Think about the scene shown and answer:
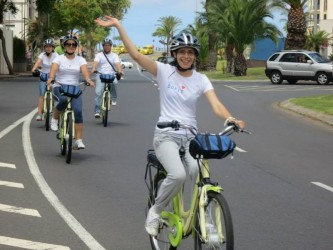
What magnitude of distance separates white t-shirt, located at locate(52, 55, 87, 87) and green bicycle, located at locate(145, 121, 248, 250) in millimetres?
6791

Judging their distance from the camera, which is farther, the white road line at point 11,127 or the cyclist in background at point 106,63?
the cyclist in background at point 106,63

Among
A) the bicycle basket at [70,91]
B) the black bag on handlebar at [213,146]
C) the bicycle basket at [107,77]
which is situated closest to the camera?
the black bag on handlebar at [213,146]

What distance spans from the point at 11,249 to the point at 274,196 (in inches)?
Answer: 155

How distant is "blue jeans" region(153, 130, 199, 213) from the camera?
5.86 meters

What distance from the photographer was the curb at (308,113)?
20328 millimetres

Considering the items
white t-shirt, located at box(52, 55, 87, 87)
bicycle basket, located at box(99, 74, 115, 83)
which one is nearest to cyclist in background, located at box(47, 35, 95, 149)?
white t-shirt, located at box(52, 55, 87, 87)

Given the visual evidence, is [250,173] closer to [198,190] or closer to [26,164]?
[26,164]

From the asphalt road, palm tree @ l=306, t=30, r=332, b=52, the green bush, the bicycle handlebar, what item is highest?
palm tree @ l=306, t=30, r=332, b=52

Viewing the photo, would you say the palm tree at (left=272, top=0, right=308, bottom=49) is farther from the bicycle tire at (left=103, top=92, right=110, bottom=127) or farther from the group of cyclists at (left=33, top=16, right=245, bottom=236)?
the group of cyclists at (left=33, top=16, right=245, bottom=236)

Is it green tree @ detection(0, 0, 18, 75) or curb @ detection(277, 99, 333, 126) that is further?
green tree @ detection(0, 0, 18, 75)

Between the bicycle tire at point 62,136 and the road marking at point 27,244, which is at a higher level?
the bicycle tire at point 62,136

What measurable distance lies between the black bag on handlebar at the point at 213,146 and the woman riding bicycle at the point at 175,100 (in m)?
0.42

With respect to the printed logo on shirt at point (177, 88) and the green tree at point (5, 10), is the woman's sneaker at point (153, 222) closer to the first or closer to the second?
the printed logo on shirt at point (177, 88)

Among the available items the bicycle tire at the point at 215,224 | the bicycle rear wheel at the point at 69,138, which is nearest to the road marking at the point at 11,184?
the bicycle rear wheel at the point at 69,138
